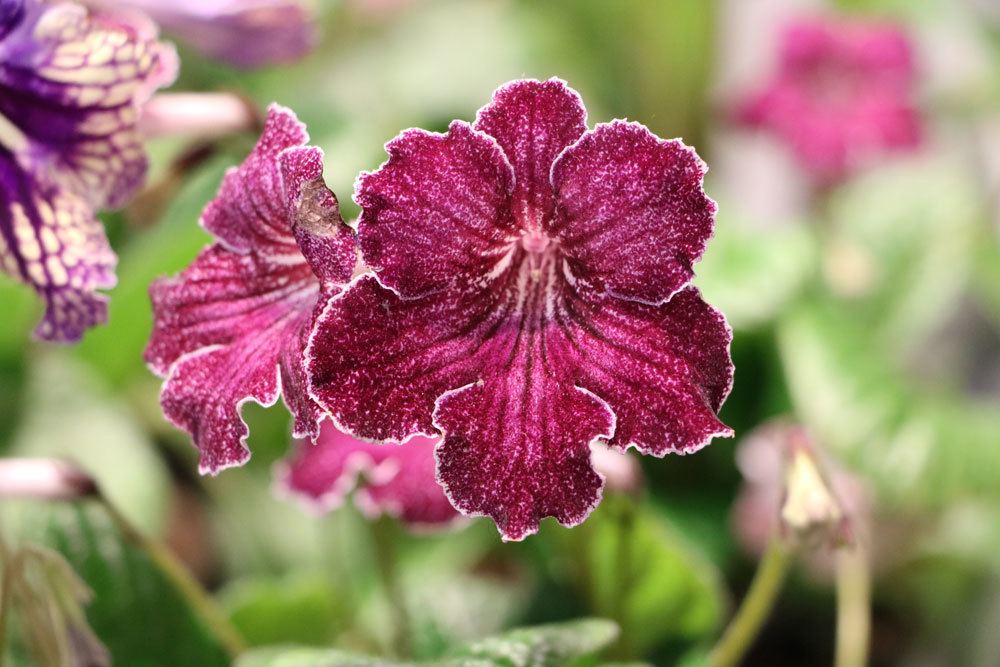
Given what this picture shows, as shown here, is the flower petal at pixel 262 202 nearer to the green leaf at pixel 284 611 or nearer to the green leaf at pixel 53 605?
the green leaf at pixel 53 605

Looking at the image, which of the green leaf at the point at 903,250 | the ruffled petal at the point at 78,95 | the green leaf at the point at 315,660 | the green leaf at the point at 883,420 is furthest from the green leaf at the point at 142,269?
the green leaf at the point at 903,250

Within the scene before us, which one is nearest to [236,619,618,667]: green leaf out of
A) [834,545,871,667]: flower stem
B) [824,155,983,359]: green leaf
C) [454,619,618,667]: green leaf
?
[454,619,618,667]: green leaf

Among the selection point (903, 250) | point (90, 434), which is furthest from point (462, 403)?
point (903, 250)

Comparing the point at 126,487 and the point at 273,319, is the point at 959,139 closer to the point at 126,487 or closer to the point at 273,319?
the point at 126,487

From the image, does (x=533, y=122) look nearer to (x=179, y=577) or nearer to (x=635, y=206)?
(x=635, y=206)

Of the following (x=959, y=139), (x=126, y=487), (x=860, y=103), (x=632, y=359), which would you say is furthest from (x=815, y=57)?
(x=632, y=359)

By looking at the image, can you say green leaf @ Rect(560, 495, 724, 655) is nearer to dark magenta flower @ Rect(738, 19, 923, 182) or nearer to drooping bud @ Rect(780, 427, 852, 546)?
drooping bud @ Rect(780, 427, 852, 546)
